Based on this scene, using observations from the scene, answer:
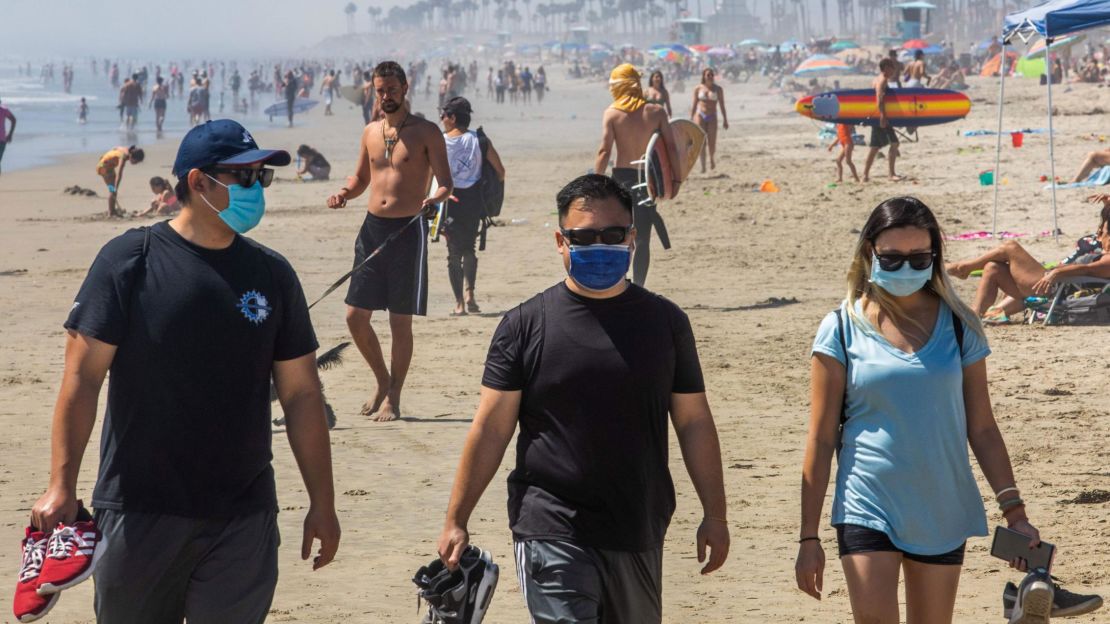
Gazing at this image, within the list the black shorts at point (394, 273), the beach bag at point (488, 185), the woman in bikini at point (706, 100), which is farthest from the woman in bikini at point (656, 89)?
the black shorts at point (394, 273)

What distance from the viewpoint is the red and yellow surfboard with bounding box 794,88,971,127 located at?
20.2 m

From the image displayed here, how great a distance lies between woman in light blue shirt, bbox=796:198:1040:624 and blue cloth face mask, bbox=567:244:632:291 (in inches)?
22.0

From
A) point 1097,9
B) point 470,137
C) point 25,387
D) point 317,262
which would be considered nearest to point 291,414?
point 25,387

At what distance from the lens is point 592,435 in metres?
3.40

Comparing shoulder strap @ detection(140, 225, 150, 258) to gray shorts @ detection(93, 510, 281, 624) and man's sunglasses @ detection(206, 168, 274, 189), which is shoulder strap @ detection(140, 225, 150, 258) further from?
gray shorts @ detection(93, 510, 281, 624)

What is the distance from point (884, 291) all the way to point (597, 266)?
0.81 m

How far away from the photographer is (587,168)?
25.9 metres

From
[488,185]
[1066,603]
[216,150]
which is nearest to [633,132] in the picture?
[488,185]

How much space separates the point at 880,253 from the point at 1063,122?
1008 inches

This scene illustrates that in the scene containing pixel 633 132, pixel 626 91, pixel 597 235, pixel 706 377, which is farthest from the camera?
pixel 626 91

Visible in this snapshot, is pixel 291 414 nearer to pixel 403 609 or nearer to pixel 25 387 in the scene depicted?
pixel 403 609

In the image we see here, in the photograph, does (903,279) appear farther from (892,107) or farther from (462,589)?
(892,107)

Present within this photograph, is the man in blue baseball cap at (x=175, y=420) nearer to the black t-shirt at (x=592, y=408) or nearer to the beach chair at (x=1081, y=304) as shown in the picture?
the black t-shirt at (x=592, y=408)

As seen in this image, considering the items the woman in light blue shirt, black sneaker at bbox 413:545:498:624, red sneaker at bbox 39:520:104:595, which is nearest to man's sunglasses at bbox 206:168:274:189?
red sneaker at bbox 39:520:104:595
